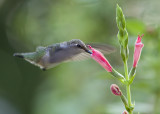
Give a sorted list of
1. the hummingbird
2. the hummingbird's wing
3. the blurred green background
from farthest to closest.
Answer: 1. the blurred green background
2. the hummingbird's wing
3. the hummingbird

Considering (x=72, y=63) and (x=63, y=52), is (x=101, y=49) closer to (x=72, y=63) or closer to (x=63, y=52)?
(x=63, y=52)

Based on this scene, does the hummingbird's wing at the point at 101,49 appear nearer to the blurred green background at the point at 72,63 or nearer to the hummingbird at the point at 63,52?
the hummingbird at the point at 63,52

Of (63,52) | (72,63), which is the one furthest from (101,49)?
(72,63)

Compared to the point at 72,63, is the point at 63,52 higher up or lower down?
higher up

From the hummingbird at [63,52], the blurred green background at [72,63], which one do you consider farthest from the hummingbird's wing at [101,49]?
the blurred green background at [72,63]

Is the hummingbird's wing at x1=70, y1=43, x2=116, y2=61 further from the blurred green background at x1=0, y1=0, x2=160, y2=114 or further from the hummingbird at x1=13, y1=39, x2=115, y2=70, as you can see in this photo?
the blurred green background at x1=0, y1=0, x2=160, y2=114

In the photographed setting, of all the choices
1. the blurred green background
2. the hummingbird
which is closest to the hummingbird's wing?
the hummingbird
